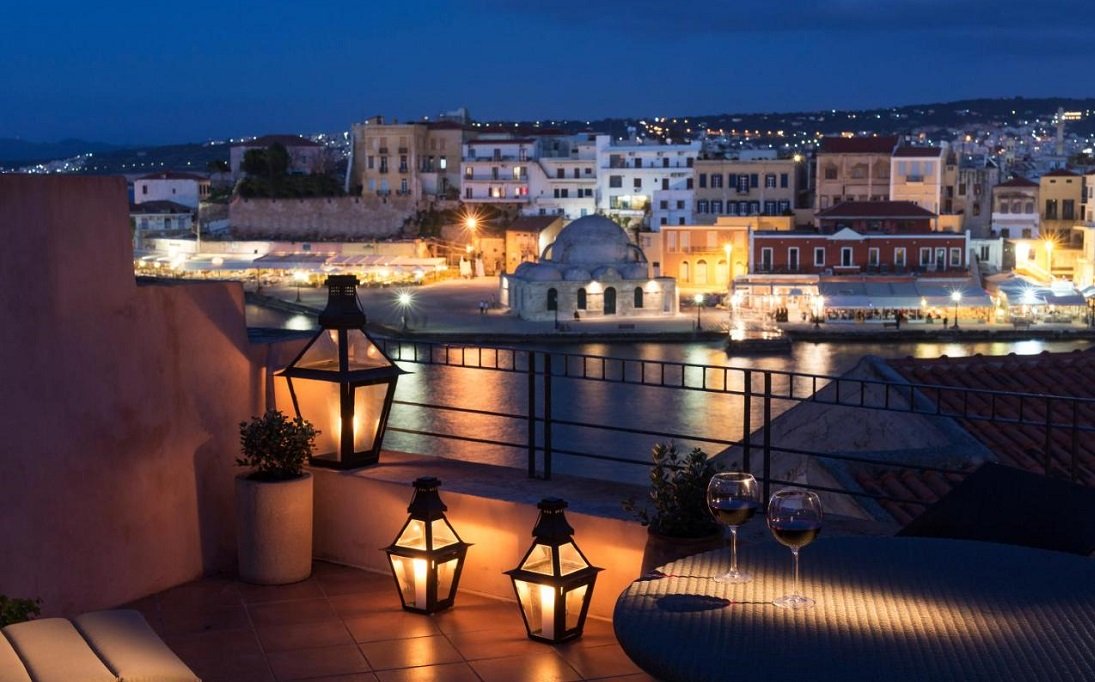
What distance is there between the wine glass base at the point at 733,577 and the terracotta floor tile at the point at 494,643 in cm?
116

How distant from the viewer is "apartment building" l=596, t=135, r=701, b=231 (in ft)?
159

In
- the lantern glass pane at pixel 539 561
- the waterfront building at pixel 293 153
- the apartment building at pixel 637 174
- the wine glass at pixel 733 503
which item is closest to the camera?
the wine glass at pixel 733 503

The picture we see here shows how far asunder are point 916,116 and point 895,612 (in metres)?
123

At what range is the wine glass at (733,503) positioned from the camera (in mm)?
2496

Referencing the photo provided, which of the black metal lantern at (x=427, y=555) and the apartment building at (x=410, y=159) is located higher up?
the apartment building at (x=410, y=159)

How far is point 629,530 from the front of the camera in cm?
374

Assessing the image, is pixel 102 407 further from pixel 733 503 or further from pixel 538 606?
pixel 733 503

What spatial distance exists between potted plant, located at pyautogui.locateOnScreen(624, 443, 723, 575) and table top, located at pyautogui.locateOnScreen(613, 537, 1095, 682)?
704 millimetres

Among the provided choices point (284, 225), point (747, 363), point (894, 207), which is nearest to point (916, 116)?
point (284, 225)

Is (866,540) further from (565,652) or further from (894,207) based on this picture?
(894,207)

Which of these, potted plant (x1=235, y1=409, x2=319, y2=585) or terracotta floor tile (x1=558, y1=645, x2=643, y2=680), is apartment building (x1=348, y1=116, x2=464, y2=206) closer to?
potted plant (x1=235, y1=409, x2=319, y2=585)


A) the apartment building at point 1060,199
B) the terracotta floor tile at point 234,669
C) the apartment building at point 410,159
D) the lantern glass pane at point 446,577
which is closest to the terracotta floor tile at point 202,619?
the terracotta floor tile at point 234,669

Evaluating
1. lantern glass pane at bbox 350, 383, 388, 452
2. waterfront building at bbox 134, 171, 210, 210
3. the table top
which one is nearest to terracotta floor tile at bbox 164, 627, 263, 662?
lantern glass pane at bbox 350, 383, 388, 452

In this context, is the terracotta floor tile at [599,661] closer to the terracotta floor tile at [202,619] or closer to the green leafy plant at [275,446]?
the terracotta floor tile at [202,619]
